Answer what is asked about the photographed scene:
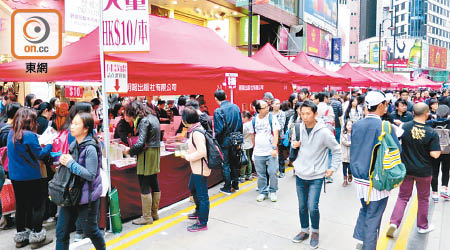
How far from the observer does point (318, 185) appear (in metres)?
4.71

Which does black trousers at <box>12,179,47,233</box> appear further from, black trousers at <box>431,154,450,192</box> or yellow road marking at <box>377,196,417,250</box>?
black trousers at <box>431,154,450,192</box>

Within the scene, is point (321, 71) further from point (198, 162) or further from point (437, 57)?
point (437, 57)

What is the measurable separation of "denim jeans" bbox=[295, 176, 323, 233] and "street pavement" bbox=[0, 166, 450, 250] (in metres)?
0.30

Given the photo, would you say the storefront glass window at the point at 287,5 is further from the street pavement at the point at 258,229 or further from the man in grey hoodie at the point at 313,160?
the man in grey hoodie at the point at 313,160

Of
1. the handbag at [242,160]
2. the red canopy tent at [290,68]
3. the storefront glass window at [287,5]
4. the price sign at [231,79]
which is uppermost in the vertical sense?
the storefront glass window at [287,5]

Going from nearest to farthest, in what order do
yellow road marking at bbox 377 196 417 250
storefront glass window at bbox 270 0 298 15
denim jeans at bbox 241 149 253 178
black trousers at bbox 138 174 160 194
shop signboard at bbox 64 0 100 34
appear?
yellow road marking at bbox 377 196 417 250 → black trousers at bbox 138 174 160 194 → denim jeans at bbox 241 149 253 178 → shop signboard at bbox 64 0 100 34 → storefront glass window at bbox 270 0 298 15

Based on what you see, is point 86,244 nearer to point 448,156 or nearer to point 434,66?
point 448,156

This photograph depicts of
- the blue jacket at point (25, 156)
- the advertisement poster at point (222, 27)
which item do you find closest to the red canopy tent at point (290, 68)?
the blue jacket at point (25, 156)

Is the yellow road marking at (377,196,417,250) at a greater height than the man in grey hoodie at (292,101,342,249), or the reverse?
the man in grey hoodie at (292,101,342,249)

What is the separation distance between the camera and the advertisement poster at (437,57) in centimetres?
8482

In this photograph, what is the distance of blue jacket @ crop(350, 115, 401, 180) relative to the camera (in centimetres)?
404

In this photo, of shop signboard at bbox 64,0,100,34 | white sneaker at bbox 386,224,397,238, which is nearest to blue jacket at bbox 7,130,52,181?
white sneaker at bbox 386,224,397,238

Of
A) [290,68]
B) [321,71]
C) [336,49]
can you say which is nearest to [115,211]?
[290,68]

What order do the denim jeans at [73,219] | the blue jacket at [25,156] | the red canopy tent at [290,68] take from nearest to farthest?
1. the denim jeans at [73,219]
2. the blue jacket at [25,156]
3. the red canopy tent at [290,68]
